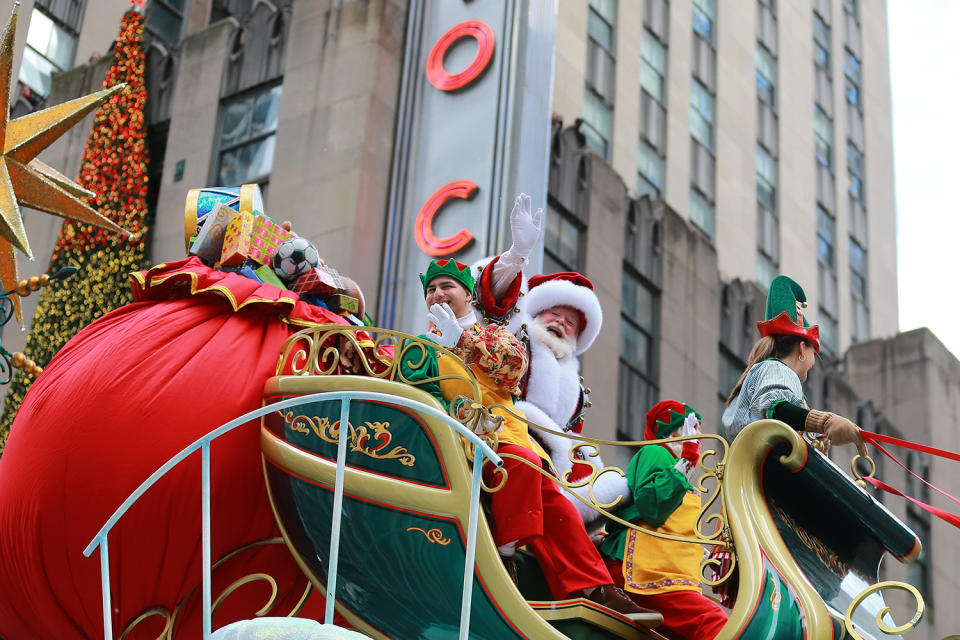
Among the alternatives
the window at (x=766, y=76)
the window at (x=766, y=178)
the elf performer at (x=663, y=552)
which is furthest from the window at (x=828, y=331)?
the elf performer at (x=663, y=552)

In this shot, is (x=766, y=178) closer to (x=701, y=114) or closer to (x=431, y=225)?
(x=701, y=114)

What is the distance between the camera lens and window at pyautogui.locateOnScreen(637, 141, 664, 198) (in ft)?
80.5

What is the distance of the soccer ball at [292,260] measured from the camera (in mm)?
7973

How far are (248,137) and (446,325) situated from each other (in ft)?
38.4

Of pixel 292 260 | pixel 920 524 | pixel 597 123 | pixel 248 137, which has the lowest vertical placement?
pixel 292 260

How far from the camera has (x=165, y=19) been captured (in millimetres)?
22672

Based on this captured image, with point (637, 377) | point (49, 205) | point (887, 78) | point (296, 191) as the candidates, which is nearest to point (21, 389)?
point (296, 191)

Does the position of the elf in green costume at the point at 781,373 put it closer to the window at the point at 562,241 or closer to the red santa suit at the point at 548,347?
the red santa suit at the point at 548,347

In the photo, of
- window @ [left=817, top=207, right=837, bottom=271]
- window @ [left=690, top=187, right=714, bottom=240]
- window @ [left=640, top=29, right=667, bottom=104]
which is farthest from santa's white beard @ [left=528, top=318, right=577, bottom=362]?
window @ [left=817, top=207, right=837, bottom=271]

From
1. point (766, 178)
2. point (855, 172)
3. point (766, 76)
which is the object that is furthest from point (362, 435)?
point (855, 172)

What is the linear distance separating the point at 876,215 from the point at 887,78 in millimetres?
5736

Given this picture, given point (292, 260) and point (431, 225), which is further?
point (431, 225)

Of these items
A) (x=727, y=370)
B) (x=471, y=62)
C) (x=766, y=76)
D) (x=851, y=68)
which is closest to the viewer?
(x=471, y=62)

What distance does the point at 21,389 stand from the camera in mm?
15953
